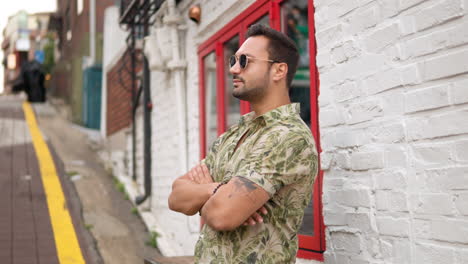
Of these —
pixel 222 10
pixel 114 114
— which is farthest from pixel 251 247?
pixel 114 114

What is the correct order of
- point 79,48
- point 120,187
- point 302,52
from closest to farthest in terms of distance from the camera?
point 302,52, point 120,187, point 79,48

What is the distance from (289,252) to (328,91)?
1058 mm

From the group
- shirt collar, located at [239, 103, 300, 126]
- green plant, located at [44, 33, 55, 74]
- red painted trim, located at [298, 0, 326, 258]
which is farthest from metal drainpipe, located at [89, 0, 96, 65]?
shirt collar, located at [239, 103, 300, 126]

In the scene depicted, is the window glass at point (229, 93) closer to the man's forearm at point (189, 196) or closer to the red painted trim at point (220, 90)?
the red painted trim at point (220, 90)

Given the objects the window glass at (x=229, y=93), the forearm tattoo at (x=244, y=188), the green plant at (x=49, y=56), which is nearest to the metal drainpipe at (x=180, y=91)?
the window glass at (x=229, y=93)

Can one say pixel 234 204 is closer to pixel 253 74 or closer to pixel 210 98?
pixel 253 74

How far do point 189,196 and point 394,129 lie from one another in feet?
3.18

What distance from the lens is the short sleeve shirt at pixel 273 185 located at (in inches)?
80.2

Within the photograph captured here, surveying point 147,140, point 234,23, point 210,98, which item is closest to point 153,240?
point 147,140

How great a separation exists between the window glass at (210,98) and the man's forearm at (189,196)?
265 cm

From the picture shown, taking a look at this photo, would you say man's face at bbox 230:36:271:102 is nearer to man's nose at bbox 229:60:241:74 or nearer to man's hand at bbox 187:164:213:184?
man's nose at bbox 229:60:241:74

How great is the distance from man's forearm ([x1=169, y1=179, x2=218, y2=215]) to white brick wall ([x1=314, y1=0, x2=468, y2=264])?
83 cm

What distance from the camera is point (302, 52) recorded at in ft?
21.2

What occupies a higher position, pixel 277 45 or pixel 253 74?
pixel 277 45
